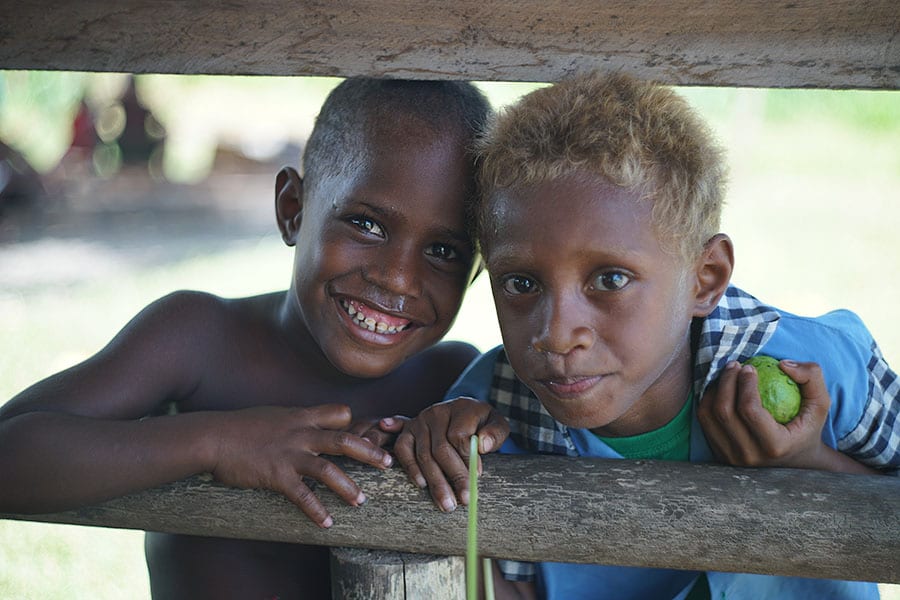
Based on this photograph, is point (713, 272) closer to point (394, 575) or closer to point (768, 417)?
point (768, 417)

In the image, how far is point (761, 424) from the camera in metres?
1.78

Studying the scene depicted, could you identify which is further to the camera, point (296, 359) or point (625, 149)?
point (296, 359)

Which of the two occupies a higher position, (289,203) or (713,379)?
(289,203)

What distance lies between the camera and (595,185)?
6.05 feet

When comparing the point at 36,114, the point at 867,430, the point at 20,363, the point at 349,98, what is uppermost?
the point at 36,114

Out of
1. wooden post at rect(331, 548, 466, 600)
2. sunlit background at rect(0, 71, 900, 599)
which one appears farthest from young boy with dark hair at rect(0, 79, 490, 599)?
sunlit background at rect(0, 71, 900, 599)

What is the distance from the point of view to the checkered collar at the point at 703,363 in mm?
2055

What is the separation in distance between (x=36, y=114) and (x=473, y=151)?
36.4 feet

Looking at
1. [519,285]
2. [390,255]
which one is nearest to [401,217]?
[390,255]

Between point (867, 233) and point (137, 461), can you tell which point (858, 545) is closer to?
point (137, 461)

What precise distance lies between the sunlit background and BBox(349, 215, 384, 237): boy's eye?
200 centimetres

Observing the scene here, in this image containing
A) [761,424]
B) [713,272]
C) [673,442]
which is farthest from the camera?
[673,442]

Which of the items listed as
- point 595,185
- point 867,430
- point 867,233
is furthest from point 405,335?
Result: point 867,233

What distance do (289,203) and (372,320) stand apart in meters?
0.50
